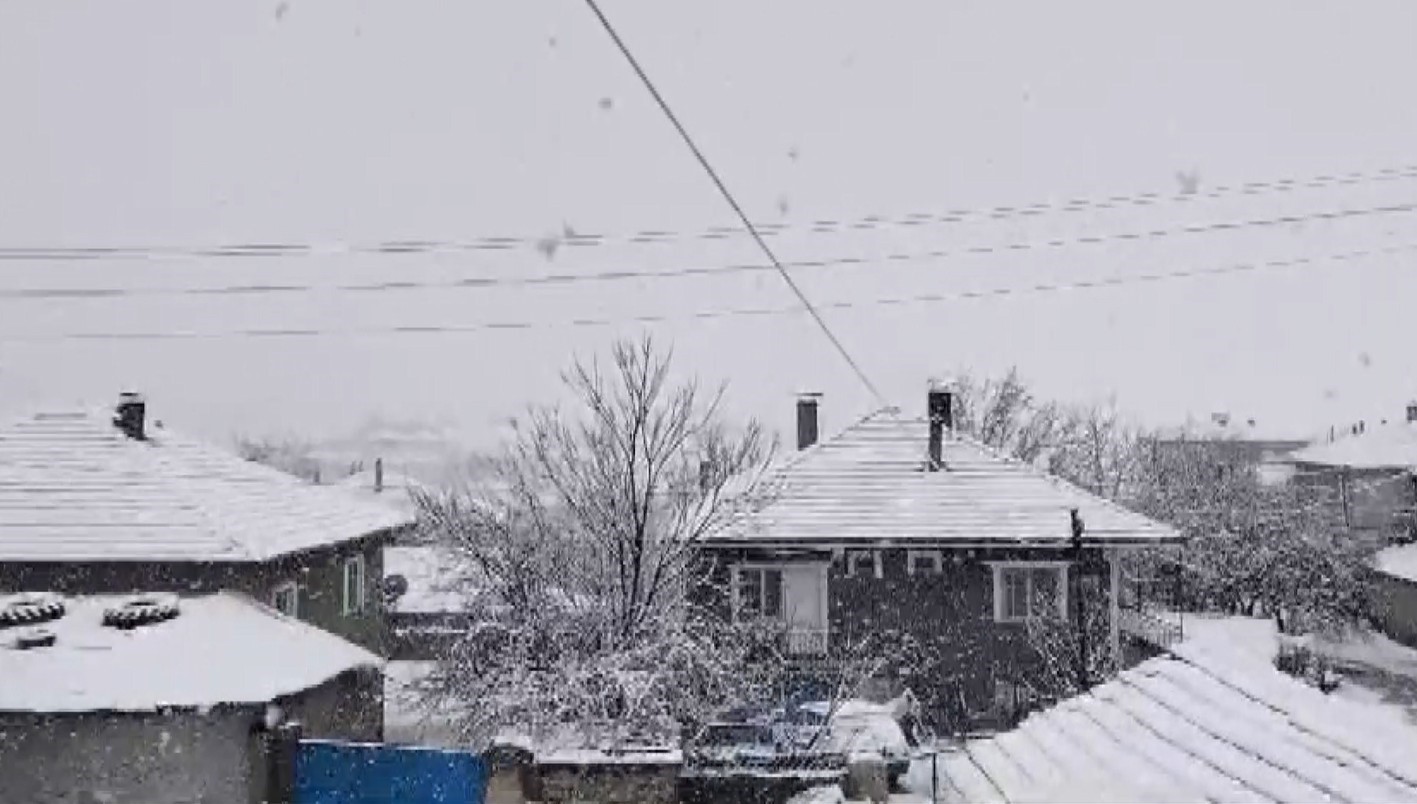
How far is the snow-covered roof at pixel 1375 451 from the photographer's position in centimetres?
4822

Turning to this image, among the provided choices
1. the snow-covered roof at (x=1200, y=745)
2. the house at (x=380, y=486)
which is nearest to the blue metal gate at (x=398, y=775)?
the snow-covered roof at (x=1200, y=745)

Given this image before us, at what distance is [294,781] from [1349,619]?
35.5 m

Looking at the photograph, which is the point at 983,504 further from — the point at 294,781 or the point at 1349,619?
the point at 1349,619

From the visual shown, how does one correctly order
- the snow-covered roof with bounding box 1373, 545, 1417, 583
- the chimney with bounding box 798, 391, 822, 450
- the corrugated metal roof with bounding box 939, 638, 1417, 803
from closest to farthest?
1. the corrugated metal roof with bounding box 939, 638, 1417, 803
2. the chimney with bounding box 798, 391, 822, 450
3. the snow-covered roof with bounding box 1373, 545, 1417, 583

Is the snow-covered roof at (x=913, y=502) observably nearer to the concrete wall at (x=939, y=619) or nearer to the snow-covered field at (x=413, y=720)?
the concrete wall at (x=939, y=619)

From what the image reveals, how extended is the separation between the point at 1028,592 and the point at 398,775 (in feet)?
43.7

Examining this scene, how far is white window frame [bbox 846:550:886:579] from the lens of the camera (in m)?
26.5

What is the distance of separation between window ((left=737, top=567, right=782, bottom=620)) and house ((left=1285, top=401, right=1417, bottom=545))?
27670mm

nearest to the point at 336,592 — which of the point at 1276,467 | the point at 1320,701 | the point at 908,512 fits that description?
the point at 908,512

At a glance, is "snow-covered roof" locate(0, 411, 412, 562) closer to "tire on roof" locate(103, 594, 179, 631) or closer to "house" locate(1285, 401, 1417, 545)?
Answer: "tire on roof" locate(103, 594, 179, 631)

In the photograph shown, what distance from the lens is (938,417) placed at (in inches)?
1153

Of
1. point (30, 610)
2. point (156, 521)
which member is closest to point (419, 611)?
point (156, 521)

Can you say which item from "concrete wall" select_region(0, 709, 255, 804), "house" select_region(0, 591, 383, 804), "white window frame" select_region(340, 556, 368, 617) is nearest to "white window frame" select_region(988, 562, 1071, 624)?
"white window frame" select_region(340, 556, 368, 617)

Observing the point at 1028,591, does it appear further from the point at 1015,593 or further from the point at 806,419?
the point at 806,419
